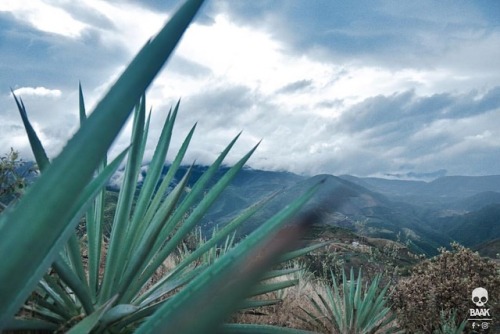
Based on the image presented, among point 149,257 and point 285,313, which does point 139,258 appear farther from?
point 285,313

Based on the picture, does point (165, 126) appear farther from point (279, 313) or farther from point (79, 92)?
point (279, 313)

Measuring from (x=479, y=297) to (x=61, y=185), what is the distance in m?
6.08

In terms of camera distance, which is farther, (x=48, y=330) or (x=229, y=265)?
(x=48, y=330)

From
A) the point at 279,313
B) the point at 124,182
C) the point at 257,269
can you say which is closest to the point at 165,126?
the point at 124,182

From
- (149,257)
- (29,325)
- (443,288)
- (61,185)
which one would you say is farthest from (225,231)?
(443,288)

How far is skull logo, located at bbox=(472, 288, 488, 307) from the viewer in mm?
5707

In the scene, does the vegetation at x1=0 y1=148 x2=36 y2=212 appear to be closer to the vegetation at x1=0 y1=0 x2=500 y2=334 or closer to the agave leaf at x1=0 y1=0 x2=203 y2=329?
the vegetation at x1=0 y1=0 x2=500 y2=334

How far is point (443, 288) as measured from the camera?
18.9 ft

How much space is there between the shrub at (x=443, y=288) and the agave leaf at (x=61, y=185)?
18.5 ft

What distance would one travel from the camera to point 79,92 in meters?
2.83

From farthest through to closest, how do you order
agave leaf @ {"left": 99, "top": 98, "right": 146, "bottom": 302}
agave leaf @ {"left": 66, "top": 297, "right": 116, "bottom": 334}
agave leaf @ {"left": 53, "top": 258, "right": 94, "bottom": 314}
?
agave leaf @ {"left": 99, "top": 98, "right": 146, "bottom": 302} → agave leaf @ {"left": 53, "top": 258, "right": 94, "bottom": 314} → agave leaf @ {"left": 66, "top": 297, "right": 116, "bottom": 334}

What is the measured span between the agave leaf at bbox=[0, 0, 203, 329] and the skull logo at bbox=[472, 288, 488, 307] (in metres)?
6.03

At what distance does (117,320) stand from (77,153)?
163 cm

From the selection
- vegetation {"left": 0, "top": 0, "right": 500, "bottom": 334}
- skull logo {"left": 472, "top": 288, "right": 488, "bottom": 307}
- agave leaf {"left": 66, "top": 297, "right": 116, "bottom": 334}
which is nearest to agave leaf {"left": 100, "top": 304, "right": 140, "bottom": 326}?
vegetation {"left": 0, "top": 0, "right": 500, "bottom": 334}
